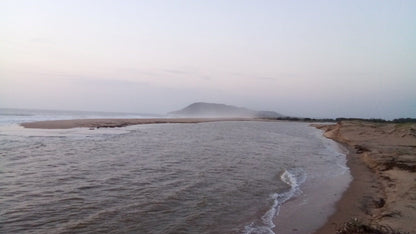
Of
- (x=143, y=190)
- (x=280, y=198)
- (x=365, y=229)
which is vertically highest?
(x=365, y=229)

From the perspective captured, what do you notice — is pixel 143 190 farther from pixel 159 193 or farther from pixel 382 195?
pixel 382 195

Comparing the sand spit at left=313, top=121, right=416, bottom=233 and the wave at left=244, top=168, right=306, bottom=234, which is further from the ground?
the sand spit at left=313, top=121, right=416, bottom=233

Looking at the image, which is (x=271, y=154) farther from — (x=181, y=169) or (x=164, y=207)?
(x=164, y=207)

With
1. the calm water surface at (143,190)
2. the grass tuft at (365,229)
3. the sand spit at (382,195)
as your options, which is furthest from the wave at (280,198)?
the grass tuft at (365,229)

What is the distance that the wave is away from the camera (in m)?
8.28

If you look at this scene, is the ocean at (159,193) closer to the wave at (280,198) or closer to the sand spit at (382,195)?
the wave at (280,198)

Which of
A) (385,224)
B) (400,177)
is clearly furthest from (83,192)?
(400,177)

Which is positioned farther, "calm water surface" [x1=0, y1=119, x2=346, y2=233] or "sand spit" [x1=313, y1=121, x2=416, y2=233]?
"sand spit" [x1=313, y1=121, x2=416, y2=233]

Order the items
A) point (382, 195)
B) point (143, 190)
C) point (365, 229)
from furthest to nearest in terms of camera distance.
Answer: point (382, 195), point (143, 190), point (365, 229)

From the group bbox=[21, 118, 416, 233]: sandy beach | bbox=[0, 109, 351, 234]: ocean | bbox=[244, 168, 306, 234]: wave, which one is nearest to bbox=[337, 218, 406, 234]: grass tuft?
bbox=[21, 118, 416, 233]: sandy beach

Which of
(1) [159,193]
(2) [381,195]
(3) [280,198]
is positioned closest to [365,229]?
(3) [280,198]

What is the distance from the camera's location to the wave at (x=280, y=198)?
8281mm

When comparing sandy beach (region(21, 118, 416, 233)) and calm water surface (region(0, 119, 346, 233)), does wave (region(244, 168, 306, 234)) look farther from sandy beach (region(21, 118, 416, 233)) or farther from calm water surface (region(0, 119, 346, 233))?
sandy beach (region(21, 118, 416, 233))

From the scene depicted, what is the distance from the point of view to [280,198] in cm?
1127
